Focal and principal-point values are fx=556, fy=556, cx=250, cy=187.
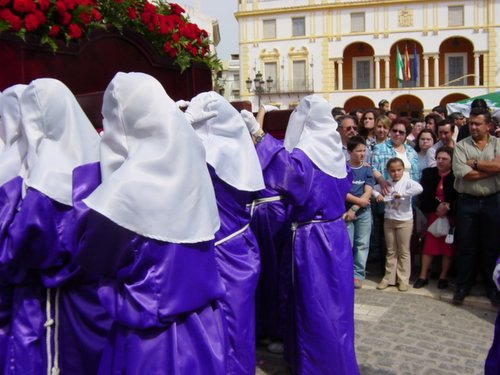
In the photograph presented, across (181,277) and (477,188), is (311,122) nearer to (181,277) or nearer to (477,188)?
(181,277)

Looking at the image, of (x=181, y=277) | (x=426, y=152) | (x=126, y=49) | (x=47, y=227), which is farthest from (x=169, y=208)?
(x=426, y=152)

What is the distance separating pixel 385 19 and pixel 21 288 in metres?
39.4

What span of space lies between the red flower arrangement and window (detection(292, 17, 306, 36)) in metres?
37.0

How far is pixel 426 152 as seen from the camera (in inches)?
286

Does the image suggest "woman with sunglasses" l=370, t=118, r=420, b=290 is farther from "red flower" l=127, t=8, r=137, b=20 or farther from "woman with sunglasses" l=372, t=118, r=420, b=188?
"red flower" l=127, t=8, r=137, b=20

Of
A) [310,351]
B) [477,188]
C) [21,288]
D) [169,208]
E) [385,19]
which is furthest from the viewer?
[385,19]

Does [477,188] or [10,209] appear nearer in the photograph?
[10,209]

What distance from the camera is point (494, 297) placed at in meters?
5.79

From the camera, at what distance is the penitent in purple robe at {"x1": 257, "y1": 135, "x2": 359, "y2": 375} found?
3777 millimetres

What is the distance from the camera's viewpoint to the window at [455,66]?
129 feet

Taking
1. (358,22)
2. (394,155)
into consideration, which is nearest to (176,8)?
(394,155)

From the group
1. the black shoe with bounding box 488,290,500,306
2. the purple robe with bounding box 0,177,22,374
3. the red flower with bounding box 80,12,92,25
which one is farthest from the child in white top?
the purple robe with bounding box 0,177,22,374

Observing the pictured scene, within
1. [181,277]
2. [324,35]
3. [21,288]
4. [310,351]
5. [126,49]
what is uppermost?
[324,35]

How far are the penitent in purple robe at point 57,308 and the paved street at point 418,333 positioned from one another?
1.86 m
